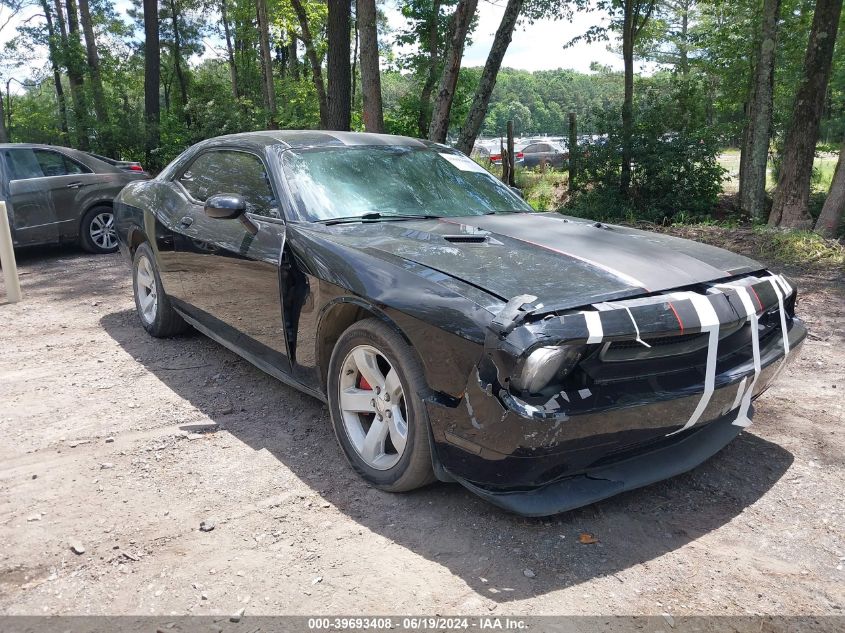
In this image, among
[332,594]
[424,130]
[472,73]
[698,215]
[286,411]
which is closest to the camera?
[332,594]

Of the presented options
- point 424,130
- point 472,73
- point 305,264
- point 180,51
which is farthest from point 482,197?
point 180,51

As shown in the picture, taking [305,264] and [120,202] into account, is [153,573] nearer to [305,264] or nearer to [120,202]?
[305,264]

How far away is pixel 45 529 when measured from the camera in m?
2.92

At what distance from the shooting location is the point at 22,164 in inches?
351

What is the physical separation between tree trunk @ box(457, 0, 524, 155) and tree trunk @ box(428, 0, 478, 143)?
479 millimetres

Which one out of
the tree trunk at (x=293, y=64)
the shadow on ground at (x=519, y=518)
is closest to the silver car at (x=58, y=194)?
the shadow on ground at (x=519, y=518)

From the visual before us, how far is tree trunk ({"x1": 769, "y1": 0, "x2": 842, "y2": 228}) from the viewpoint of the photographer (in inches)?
A: 381

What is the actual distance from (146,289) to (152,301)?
0.54ft

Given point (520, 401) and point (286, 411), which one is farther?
point (286, 411)

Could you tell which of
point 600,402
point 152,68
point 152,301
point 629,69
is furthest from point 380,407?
point 152,68

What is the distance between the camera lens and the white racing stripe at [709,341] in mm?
2770

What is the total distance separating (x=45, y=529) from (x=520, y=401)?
2073mm

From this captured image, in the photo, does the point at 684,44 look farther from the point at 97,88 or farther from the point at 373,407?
the point at 373,407

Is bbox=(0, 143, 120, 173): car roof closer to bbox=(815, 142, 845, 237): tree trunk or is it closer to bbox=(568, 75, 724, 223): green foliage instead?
bbox=(568, 75, 724, 223): green foliage
